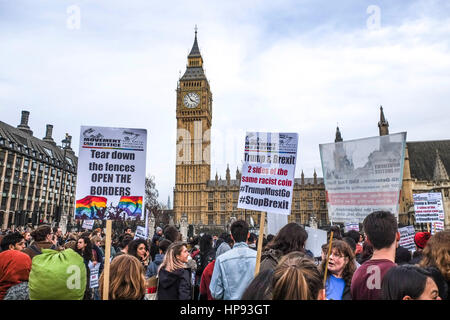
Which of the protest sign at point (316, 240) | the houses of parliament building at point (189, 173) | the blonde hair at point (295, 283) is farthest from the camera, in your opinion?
the houses of parliament building at point (189, 173)

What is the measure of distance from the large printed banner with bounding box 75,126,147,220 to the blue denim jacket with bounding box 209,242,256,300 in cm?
122

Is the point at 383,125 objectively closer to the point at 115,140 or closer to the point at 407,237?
the point at 407,237

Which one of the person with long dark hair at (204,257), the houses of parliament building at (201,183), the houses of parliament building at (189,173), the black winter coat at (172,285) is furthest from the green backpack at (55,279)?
the houses of parliament building at (201,183)

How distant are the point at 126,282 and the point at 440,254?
2.63 metres

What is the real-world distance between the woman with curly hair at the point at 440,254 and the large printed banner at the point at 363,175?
0.74 metres

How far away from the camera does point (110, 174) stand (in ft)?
12.1

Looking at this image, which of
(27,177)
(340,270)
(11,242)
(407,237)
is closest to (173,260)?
(340,270)

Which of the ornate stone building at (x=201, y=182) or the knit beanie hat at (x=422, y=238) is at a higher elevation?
the ornate stone building at (x=201, y=182)

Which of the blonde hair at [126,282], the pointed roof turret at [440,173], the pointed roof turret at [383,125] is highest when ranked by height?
the pointed roof turret at [383,125]

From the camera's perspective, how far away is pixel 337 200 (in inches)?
161

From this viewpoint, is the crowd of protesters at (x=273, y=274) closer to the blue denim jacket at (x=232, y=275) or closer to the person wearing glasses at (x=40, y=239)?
the blue denim jacket at (x=232, y=275)

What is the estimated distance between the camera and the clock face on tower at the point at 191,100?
205 feet
